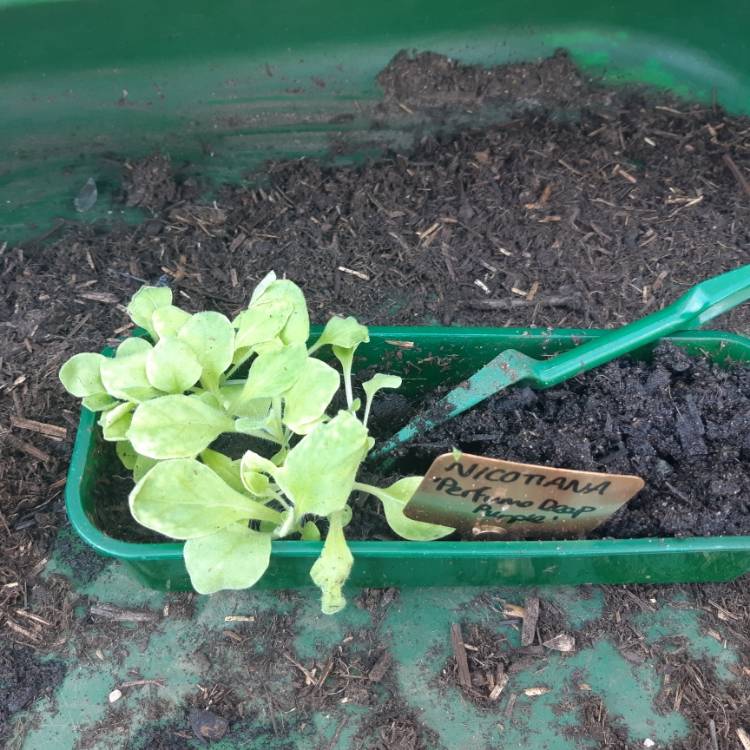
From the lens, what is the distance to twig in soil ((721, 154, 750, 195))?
1.71 metres

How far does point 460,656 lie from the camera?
115 centimetres

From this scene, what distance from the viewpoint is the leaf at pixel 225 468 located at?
1.04 m

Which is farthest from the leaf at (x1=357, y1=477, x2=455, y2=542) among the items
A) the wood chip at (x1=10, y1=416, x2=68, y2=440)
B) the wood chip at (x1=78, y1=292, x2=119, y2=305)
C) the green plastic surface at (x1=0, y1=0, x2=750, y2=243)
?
the green plastic surface at (x1=0, y1=0, x2=750, y2=243)

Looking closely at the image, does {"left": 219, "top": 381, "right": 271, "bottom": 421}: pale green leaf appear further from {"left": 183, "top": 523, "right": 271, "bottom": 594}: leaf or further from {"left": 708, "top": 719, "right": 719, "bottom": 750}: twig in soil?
{"left": 708, "top": 719, "right": 719, "bottom": 750}: twig in soil

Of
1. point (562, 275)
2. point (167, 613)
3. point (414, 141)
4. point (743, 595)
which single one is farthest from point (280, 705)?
point (414, 141)

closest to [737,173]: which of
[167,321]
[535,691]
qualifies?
[535,691]

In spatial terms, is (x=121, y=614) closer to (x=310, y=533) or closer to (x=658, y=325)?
(x=310, y=533)

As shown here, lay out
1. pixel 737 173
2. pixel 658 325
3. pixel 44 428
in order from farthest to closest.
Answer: pixel 737 173
pixel 44 428
pixel 658 325

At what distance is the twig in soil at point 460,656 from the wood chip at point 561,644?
0.41 feet

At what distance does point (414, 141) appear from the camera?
1.82 meters

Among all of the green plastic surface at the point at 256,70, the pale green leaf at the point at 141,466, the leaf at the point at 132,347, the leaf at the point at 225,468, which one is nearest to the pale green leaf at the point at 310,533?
the leaf at the point at 225,468

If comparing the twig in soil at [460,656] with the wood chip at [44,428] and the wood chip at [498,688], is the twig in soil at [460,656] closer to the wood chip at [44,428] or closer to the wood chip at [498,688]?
the wood chip at [498,688]

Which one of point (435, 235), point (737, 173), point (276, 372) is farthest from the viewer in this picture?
point (737, 173)

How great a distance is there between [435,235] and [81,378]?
33.3 inches
